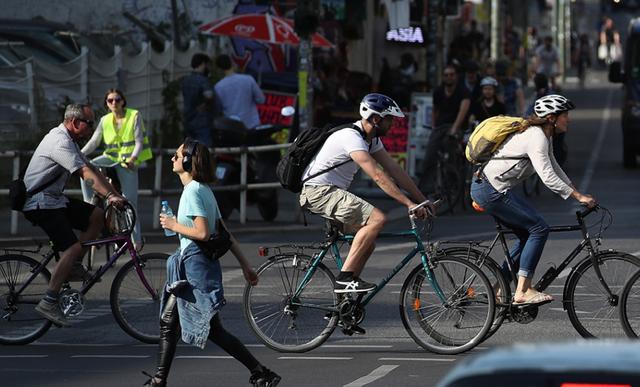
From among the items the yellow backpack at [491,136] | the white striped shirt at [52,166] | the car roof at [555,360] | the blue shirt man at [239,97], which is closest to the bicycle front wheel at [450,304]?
the yellow backpack at [491,136]

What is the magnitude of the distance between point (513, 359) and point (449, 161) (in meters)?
17.1

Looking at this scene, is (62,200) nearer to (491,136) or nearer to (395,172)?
(395,172)

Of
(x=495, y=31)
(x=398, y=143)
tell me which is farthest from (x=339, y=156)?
(x=495, y=31)

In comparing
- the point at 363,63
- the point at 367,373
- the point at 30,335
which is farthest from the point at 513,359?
the point at 363,63

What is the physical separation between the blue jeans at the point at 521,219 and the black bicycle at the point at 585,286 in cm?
11

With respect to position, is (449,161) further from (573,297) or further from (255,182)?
(573,297)

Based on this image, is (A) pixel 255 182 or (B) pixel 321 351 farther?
(A) pixel 255 182

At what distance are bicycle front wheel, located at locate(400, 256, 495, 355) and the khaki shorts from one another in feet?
1.61

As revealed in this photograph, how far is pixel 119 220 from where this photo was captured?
10852mm

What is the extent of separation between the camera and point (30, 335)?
34.8 feet

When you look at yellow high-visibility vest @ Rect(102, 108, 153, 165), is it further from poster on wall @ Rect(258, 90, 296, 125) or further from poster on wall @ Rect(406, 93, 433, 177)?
poster on wall @ Rect(258, 90, 296, 125)

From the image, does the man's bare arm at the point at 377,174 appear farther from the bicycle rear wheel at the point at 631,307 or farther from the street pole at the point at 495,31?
the street pole at the point at 495,31

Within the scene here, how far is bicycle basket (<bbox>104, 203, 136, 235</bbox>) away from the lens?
1070 cm

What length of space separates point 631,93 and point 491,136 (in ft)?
62.4
